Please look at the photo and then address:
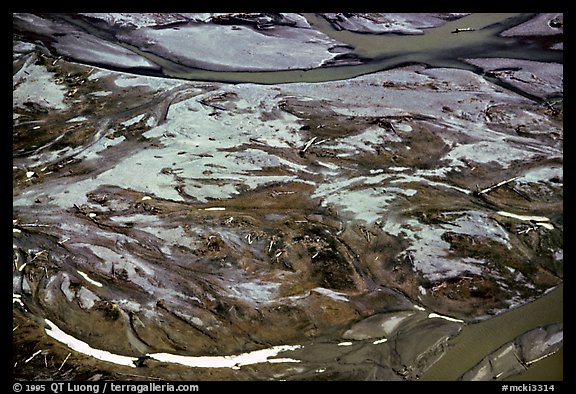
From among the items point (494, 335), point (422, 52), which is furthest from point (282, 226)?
point (422, 52)

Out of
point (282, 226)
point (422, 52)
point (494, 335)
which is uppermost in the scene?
point (422, 52)

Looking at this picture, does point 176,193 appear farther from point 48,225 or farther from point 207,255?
point 48,225

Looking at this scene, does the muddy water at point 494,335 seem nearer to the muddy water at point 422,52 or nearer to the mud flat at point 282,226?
the mud flat at point 282,226

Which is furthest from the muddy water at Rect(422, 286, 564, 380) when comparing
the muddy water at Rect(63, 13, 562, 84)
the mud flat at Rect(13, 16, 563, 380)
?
the muddy water at Rect(63, 13, 562, 84)

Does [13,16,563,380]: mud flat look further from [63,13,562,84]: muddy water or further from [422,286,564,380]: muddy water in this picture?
[63,13,562,84]: muddy water

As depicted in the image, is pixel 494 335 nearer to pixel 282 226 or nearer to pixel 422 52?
pixel 282 226

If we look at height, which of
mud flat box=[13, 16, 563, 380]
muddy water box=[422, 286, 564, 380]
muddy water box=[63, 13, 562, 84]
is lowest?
muddy water box=[422, 286, 564, 380]

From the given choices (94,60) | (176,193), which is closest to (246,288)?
(176,193)

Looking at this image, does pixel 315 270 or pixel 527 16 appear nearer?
pixel 315 270
